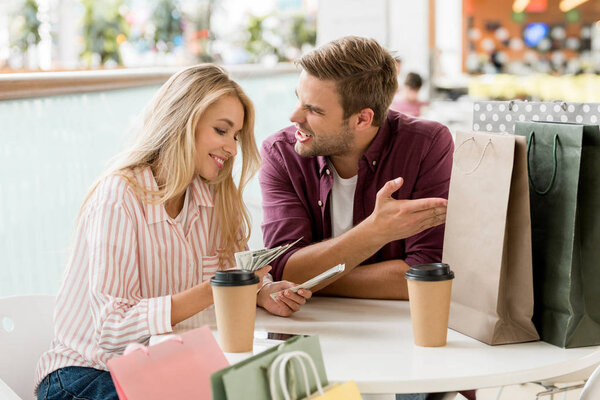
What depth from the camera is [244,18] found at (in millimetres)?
13070

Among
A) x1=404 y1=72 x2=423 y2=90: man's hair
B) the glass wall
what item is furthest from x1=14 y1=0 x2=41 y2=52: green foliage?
the glass wall

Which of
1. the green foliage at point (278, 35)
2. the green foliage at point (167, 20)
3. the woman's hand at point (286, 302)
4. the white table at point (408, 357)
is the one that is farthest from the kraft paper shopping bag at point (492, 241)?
the green foliage at point (167, 20)

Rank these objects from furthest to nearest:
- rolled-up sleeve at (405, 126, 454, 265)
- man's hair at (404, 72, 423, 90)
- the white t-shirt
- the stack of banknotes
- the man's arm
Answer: man's hair at (404, 72, 423, 90)
the white t-shirt
rolled-up sleeve at (405, 126, 454, 265)
the man's arm
the stack of banknotes

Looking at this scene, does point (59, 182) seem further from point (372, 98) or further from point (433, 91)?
point (433, 91)

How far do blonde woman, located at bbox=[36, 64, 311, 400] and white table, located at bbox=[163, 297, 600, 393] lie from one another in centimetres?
12

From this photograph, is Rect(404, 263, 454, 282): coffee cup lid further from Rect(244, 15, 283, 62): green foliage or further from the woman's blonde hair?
Rect(244, 15, 283, 62): green foliage

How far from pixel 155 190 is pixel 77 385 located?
489 millimetres

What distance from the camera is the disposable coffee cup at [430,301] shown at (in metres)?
1.38

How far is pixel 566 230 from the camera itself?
54.9 inches

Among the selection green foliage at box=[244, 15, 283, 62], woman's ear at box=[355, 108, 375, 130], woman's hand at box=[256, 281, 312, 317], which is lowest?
woman's hand at box=[256, 281, 312, 317]

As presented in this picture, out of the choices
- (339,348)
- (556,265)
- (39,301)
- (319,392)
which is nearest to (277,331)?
(339,348)

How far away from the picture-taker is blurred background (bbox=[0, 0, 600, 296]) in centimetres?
232

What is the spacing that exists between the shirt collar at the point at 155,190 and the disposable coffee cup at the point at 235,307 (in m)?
0.46

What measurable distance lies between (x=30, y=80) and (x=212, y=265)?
739mm
